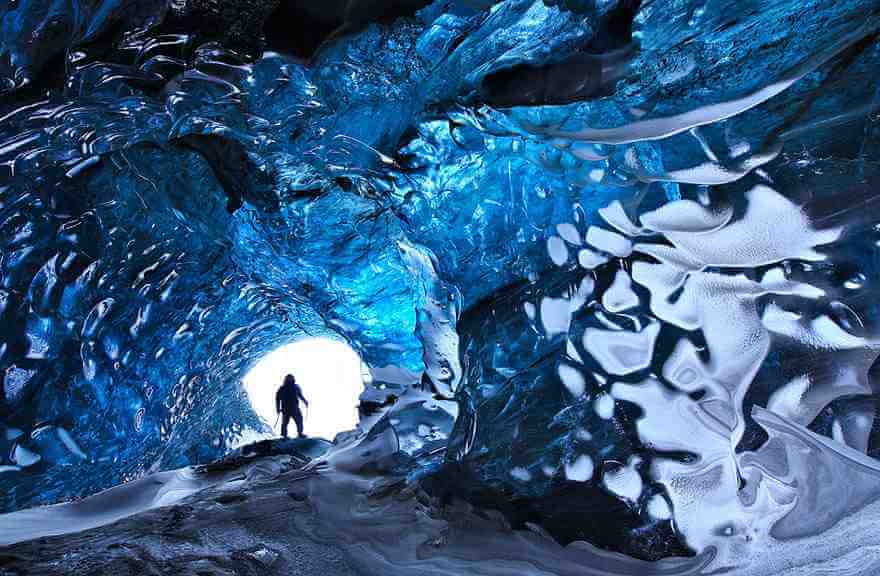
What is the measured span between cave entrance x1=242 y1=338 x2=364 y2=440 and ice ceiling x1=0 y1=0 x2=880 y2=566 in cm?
187

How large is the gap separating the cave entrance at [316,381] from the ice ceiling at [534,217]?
1875mm

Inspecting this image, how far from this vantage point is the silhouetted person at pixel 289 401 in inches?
187

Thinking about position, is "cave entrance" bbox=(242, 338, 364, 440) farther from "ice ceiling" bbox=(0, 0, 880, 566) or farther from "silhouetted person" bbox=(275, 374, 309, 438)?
"ice ceiling" bbox=(0, 0, 880, 566)

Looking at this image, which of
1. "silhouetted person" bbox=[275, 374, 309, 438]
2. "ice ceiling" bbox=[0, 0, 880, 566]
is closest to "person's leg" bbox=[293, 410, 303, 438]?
"silhouetted person" bbox=[275, 374, 309, 438]

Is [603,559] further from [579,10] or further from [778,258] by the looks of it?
[579,10]

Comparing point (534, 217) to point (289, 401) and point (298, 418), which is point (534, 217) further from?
point (298, 418)

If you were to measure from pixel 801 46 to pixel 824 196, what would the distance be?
0.32m

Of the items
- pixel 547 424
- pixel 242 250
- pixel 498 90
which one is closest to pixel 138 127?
pixel 242 250

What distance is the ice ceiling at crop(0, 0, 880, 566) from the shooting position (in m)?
1.19

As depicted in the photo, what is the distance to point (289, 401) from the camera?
489 centimetres

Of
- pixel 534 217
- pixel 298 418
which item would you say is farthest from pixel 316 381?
pixel 534 217

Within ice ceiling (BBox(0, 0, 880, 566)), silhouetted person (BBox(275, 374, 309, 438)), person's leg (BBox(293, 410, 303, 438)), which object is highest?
ice ceiling (BBox(0, 0, 880, 566))

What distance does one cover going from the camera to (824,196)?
1.23 metres

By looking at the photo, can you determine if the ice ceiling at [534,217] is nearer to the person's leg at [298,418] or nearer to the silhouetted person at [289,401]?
the silhouetted person at [289,401]
